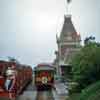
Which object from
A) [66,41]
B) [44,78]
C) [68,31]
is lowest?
[44,78]

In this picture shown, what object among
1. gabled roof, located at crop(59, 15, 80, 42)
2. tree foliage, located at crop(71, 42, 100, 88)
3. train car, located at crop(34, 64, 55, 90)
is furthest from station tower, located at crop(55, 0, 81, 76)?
tree foliage, located at crop(71, 42, 100, 88)

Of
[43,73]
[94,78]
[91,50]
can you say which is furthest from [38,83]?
[94,78]

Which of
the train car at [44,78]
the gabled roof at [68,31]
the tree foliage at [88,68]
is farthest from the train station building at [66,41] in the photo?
the tree foliage at [88,68]

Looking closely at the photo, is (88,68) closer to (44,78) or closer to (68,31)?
(44,78)

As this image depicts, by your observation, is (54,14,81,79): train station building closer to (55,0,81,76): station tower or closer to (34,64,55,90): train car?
(55,0,81,76): station tower

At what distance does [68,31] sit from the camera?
152500mm

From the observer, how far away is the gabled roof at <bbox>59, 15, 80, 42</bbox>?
139375mm

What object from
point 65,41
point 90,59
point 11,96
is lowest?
point 11,96

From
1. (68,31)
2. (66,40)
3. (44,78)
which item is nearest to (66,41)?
(66,40)

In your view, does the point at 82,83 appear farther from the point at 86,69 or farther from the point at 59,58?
the point at 59,58

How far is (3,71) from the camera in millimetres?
22031

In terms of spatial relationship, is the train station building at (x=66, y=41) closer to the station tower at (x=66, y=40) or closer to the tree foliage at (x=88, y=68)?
the station tower at (x=66, y=40)

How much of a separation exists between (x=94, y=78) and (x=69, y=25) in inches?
4887

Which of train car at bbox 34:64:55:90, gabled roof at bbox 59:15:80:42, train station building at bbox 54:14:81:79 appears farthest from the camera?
gabled roof at bbox 59:15:80:42
